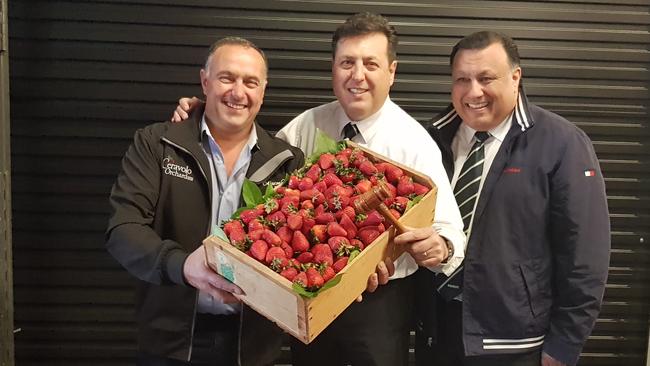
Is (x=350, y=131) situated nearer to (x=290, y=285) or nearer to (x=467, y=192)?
(x=467, y=192)

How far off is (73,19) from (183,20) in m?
0.55

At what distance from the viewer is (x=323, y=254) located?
56.1 inches

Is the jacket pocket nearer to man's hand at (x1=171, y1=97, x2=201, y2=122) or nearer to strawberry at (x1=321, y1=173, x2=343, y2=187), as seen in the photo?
strawberry at (x1=321, y1=173, x2=343, y2=187)

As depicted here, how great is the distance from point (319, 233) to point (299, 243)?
0.21 feet

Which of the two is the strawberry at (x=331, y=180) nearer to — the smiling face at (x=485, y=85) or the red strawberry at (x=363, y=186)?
the red strawberry at (x=363, y=186)

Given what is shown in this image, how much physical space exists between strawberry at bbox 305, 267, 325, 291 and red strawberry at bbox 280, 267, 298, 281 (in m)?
0.03

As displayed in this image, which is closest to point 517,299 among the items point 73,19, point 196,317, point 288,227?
point 288,227

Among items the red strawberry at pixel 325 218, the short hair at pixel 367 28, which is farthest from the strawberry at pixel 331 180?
the short hair at pixel 367 28

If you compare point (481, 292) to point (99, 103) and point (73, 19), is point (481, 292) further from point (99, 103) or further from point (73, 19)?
point (73, 19)

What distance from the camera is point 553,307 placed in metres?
2.09

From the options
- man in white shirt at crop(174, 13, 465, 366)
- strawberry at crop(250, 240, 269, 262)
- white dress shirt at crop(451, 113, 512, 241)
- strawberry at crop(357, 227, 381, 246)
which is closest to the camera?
strawberry at crop(250, 240, 269, 262)

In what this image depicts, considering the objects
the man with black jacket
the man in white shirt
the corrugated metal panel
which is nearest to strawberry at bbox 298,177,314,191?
the man with black jacket

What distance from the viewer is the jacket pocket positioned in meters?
2.04

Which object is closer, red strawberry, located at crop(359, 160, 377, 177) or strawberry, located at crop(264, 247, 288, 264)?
strawberry, located at crop(264, 247, 288, 264)
